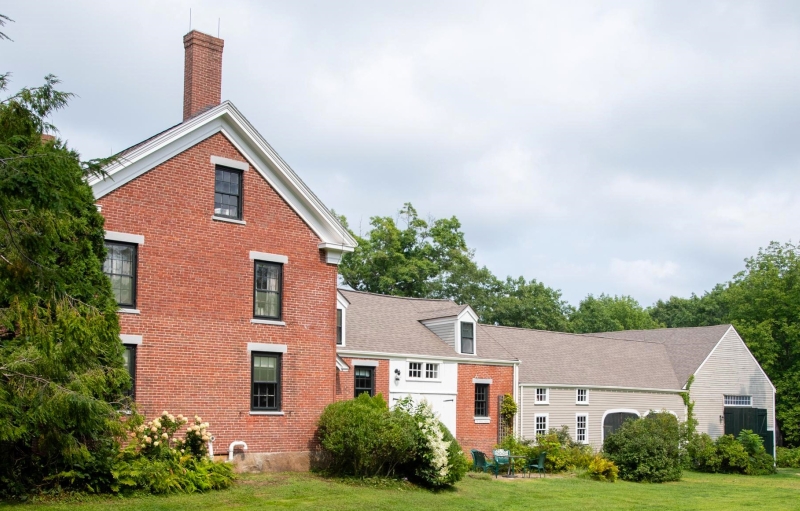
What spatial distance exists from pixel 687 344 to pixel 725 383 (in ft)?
9.26

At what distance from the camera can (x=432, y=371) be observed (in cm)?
3138

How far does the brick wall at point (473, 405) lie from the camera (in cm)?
3170

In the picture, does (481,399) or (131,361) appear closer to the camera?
(131,361)

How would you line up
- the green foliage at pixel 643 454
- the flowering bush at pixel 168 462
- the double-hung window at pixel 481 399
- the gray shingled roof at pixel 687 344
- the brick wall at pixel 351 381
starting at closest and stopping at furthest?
1. the flowering bush at pixel 168 462
2. the brick wall at pixel 351 381
3. the green foliage at pixel 643 454
4. the double-hung window at pixel 481 399
5. the gray shingled roof at pixel 687 344

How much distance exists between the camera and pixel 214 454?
2141cm

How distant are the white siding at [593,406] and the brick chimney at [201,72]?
701 inches

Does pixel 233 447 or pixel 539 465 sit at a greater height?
pixel 233 447

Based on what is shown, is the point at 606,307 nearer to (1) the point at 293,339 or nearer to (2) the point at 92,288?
(1) the point at 293,339

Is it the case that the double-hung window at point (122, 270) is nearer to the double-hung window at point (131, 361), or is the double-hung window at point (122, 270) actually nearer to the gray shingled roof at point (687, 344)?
the double-hung window at point (131, 361)

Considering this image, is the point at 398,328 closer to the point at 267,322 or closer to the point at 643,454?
the point at 643,454

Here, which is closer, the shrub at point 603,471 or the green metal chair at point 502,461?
the green metal chair at point 502,461

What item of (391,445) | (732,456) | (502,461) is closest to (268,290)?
(391,445)

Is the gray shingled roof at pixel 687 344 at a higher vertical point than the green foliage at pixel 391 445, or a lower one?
higher

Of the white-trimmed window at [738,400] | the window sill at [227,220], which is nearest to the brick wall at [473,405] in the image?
the window sill at [227,220]
